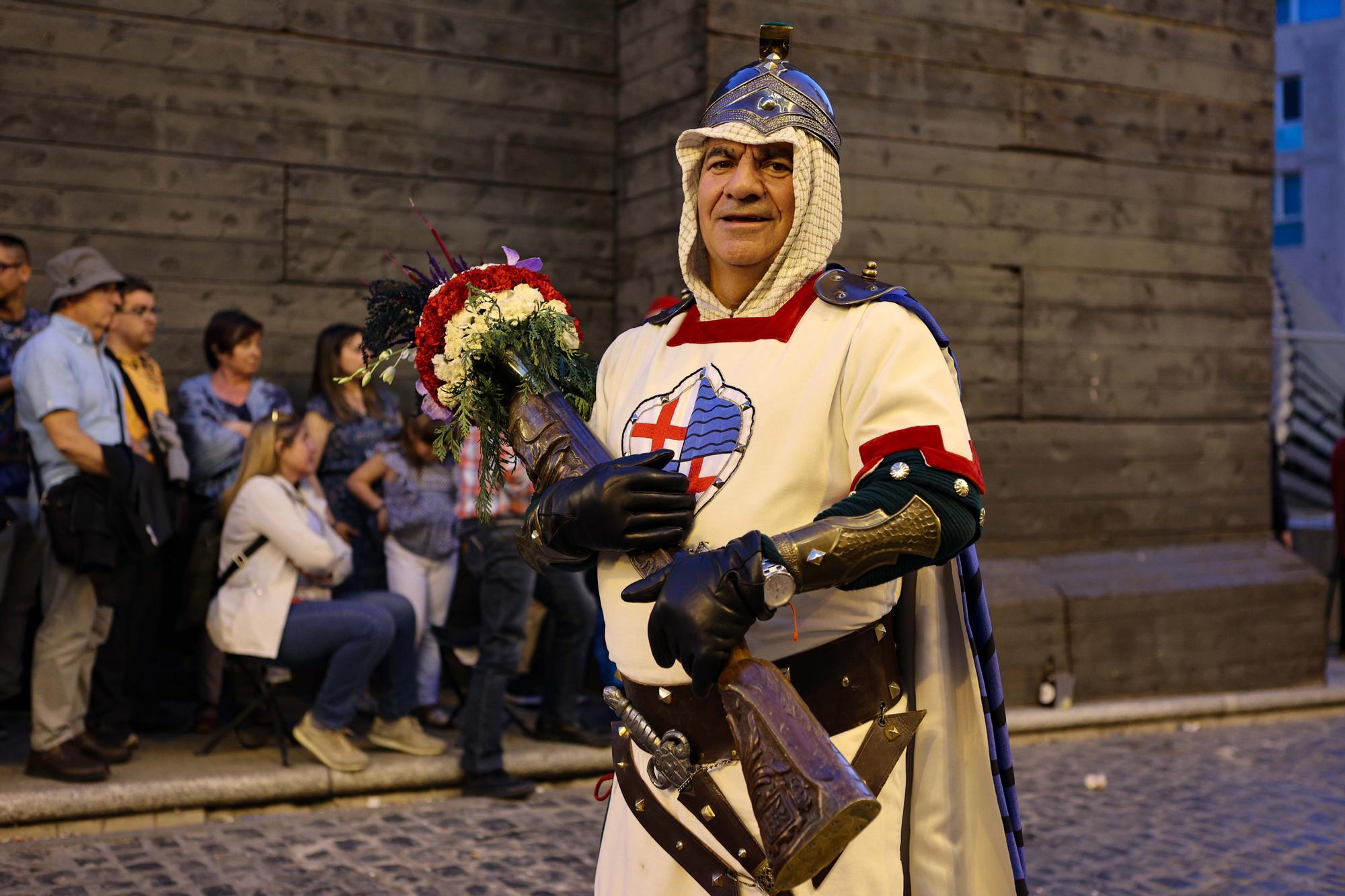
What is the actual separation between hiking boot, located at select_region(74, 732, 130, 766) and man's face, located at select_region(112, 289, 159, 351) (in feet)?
5.61

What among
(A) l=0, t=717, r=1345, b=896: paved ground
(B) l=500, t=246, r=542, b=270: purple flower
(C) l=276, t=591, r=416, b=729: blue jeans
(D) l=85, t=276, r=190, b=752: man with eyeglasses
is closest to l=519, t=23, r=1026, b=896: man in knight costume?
(B) l=500, t=246, r=542, b=270: purple flower

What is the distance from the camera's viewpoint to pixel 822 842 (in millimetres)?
1996

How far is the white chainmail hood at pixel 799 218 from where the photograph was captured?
2.55m

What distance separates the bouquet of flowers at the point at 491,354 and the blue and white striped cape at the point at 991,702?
84 centimetres

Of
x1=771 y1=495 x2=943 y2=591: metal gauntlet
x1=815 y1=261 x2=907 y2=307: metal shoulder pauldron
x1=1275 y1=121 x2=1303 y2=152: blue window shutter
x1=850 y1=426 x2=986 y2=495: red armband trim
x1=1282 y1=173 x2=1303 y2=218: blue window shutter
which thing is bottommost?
x1=771 y1=495 x2=943 y2=591: metal gauntlet

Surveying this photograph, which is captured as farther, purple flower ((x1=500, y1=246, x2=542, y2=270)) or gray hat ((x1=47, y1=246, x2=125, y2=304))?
gray hat ((x1=47, y1=246, x2=125, y2=304))

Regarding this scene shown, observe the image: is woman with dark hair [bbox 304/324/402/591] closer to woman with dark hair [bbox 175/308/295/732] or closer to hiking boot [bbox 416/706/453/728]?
woman with dark hair [bbox 175/308/295/732]

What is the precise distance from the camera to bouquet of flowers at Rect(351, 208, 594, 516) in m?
2.83

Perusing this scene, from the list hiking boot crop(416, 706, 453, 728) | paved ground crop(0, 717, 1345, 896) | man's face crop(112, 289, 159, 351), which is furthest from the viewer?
hiking boot crop(416, 706, 453, 728)

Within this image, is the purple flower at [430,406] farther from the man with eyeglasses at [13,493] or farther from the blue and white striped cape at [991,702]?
the man with eyeglasses at [13,493]

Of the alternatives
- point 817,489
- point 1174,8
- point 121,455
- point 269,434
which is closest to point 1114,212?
point 1174,8

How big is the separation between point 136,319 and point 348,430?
1098mm

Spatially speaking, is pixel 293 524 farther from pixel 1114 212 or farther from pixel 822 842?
pixel 1114 212

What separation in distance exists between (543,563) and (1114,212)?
21.1ft
